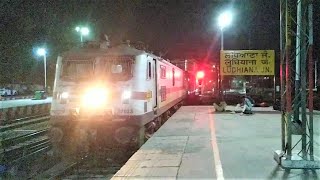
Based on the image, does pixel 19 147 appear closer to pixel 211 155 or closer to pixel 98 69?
pixel 98 69

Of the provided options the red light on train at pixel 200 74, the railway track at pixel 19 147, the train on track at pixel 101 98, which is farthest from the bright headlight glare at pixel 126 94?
the red light on train at pixel 200 74

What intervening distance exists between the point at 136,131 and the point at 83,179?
2.75 metres

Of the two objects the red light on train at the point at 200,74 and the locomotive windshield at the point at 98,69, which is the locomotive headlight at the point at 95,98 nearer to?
the locomotive windshield at the point at 98,69

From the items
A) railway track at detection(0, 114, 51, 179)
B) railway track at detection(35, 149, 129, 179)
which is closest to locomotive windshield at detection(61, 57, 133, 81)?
railway track at detection(35, 149, 129, 179)

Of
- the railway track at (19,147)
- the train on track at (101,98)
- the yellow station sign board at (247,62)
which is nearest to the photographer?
the train on track at (101,98)

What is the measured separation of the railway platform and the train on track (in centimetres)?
116

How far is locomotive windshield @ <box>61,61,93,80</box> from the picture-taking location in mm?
13871

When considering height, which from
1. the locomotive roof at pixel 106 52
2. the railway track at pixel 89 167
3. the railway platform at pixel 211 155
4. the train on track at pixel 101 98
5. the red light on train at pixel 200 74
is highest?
the red light on train at pixel 200 74

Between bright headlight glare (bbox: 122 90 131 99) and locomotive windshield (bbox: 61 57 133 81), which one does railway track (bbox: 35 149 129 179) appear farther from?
locomotive windshield (bbox: 61 57 133 81)

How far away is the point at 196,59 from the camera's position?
161ft

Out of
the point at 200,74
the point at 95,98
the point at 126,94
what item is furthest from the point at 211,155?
the point at 200,74

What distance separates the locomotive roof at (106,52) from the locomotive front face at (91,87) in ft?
0.45

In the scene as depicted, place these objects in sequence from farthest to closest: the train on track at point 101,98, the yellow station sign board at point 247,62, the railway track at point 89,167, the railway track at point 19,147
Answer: the yellow station sign board at point 247,62 < the railway track at point 19,147 < the train on track at point 101,98 < the railway track at point 89,167

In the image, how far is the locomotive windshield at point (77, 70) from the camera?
13.9 m
